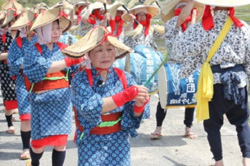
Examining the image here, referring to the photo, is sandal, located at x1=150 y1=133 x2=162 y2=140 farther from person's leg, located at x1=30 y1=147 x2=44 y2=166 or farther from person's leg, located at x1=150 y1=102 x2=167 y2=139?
person's leg, located at x1=30 y1=147 x2=44 y2=166

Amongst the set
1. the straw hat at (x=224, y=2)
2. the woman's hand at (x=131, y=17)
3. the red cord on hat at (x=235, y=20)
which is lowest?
the woman's hand at (x=131, y=17)

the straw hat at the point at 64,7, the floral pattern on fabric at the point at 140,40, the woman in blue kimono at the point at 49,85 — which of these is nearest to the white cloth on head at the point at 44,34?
the woman in blue kimono at the point at 49,85

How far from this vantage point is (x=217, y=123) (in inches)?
162

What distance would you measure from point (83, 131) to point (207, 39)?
1536mm

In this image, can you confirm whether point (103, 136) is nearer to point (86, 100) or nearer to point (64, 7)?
point (86, 100)

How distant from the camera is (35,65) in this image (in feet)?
12.7

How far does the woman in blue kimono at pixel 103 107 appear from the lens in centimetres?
282

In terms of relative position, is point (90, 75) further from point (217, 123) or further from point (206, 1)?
point (217, 123)

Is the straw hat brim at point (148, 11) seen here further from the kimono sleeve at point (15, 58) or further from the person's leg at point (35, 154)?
the person's leg at point (35, 154)

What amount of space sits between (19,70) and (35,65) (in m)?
0.85

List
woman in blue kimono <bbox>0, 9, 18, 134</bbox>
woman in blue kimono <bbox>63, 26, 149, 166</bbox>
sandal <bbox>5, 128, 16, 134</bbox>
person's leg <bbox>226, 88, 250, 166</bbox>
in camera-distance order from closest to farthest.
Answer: woman in blue kimono <bbox>63, 26, 149, 166</bbox>, person's leg <bbox>226, 88, 250, 166</bbox>, woman in blue kimono <bbox>0, 9, 18, 134</bbox>, sandal <bbox>5, 128, 16, 134</bbox>

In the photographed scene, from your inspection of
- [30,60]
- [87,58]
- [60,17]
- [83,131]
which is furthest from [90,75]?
[60,17]

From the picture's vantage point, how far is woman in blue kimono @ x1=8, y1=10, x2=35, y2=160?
458 cm

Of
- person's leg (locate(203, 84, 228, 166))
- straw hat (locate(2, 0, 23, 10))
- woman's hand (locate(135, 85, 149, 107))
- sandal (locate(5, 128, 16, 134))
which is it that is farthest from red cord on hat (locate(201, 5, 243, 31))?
sandal (locate(5, 128, 16, 134))
